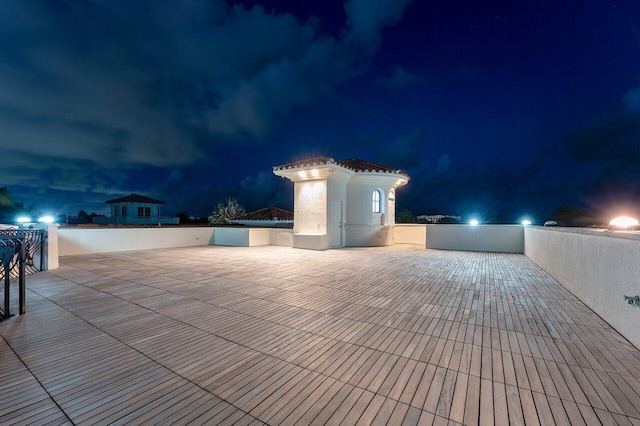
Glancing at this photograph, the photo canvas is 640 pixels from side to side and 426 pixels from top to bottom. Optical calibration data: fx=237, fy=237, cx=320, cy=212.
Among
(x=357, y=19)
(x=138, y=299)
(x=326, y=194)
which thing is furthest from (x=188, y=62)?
(x=138, y=299)

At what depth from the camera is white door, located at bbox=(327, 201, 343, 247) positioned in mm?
13109

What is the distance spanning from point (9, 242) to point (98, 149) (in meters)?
40.1

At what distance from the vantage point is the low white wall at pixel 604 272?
322 centimetres

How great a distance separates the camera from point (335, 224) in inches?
531

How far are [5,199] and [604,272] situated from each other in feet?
135

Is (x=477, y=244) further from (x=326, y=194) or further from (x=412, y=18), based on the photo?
(x=412, y=18)

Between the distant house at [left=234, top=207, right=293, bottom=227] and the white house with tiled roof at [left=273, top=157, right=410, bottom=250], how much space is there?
8136 millimetres

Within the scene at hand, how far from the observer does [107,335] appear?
3.28m

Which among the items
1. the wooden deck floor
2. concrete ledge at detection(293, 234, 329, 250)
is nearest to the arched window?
concrete ledge at detection(293, 234, 329, 250)

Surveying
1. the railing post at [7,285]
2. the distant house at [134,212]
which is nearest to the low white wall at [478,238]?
the railing post at [7,285]

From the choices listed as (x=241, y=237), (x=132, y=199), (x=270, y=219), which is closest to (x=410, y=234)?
(x=241, y=237)

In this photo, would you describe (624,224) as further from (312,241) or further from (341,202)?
(312,241)

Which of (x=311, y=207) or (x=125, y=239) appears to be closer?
(x=125, y=239)

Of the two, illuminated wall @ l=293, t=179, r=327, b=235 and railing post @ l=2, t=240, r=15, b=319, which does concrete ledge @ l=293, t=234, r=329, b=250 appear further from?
railing post @ l=2, t=240, r=15, b=319
